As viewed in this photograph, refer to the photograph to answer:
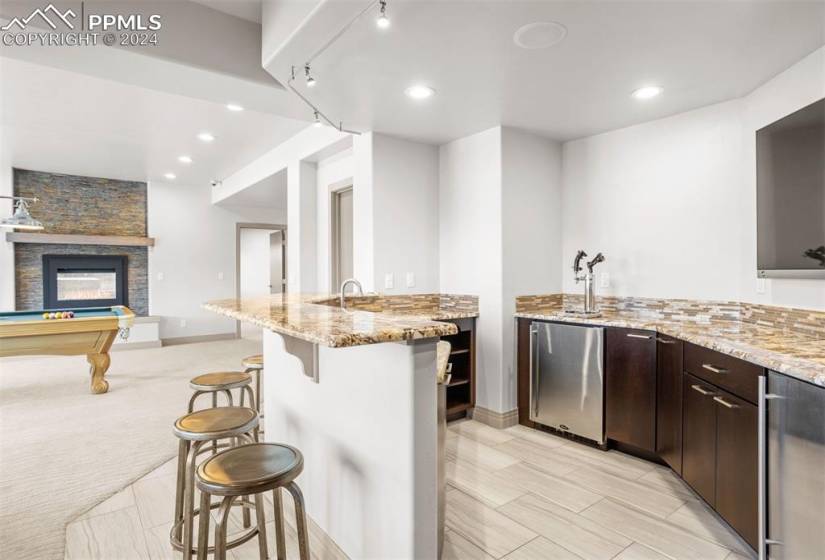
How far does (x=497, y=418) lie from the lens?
3.57m

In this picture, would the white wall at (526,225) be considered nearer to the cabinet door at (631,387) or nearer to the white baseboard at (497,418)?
the white baseboard at (497,418)

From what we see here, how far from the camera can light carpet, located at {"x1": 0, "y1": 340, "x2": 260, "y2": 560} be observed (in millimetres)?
2354

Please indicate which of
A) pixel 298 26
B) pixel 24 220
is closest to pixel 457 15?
pixel 298 26

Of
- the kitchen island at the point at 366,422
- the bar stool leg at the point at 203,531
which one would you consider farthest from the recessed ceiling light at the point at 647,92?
the bar stool leg at the point at 203,531

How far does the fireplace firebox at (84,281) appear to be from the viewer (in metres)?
6.81

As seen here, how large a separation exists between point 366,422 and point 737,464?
5.52ft

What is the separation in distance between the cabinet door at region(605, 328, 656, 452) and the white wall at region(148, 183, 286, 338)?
7.08 metres

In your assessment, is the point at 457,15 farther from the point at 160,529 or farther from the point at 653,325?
the point at 160,529

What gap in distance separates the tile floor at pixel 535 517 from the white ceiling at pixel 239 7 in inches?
111

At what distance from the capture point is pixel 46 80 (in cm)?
348

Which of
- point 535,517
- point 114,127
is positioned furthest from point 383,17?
point 114,127

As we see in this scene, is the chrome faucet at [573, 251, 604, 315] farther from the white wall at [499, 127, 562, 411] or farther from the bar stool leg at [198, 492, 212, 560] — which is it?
the bar stool leg at [198, 492, 212, 560]

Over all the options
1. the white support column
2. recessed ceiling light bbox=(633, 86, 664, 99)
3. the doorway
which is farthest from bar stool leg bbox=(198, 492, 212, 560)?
the white support column

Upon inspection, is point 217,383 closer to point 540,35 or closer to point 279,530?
point 279,530
